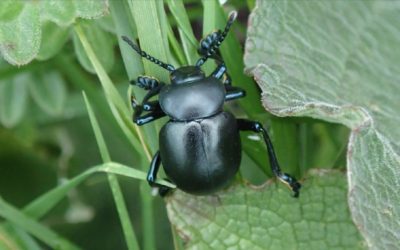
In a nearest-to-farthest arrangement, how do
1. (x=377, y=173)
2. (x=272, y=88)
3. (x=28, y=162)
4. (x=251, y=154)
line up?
(x=377, y=173) → (x=272, y=88) → (x=251, y=154) → (x=28, y=162)

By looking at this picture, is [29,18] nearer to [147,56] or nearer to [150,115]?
[147,56]

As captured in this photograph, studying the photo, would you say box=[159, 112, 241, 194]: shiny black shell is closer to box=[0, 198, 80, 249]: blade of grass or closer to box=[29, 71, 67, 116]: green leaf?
box=[0, 198, 80, 249]: blade of grass

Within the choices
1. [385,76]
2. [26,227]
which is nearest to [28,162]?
[26,227]

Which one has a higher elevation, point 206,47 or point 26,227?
point 206,47

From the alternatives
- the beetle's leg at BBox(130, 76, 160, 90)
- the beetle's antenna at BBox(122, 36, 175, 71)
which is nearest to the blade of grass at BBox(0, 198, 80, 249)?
the beetle's leg at BBox(130, 76, 160, 90)

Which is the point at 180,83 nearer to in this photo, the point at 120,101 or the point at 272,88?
the point at 120,101
